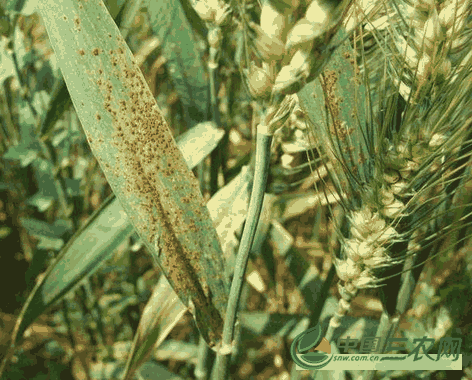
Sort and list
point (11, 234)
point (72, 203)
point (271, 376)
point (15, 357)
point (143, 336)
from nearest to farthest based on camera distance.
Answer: point (143, 336) < point (72, 203) < point (15, 357) < point (271, 376) < point (11, 234)

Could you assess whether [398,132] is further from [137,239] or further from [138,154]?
[137,239]

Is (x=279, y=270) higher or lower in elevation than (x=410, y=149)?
lower

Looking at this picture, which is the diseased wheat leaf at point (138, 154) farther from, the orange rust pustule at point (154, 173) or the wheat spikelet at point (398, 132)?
the wheat spikelet at point (398, 132)

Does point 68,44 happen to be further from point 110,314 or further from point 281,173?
point 110,314

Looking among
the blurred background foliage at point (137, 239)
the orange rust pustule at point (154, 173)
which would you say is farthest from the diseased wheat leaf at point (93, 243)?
the orange rust pustule at point (154, 173)

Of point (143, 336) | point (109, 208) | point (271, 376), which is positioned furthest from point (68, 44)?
point (271, 376)

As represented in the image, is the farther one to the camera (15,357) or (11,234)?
(11,234)

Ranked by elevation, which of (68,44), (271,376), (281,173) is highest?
(68,44)
